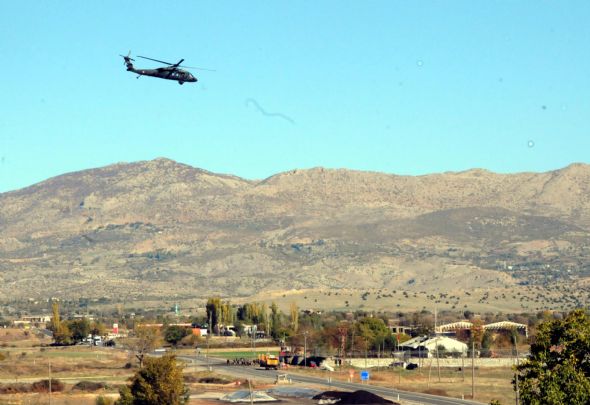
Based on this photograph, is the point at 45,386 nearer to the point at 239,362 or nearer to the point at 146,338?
the point at 239,362

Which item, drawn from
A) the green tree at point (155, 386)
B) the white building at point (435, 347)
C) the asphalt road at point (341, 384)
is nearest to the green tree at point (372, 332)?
the white building at point (435, 347)

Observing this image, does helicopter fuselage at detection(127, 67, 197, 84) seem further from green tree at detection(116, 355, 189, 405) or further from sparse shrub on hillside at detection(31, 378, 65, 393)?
sparse shrub on hillside at detection(31, 378, 65, 393)

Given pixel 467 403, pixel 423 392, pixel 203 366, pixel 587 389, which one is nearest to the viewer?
pixel 587 389

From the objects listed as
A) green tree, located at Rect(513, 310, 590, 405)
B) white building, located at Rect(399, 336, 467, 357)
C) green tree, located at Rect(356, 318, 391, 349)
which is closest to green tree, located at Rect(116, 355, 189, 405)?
green tree, located at Rect(513, 310, 590, 405)

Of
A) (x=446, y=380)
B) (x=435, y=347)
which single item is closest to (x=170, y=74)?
(x=446, y=380)

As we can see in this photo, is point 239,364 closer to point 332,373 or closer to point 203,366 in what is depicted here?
point 203,366

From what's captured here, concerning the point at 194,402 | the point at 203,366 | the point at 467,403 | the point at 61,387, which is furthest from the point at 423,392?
the point at 203,366
